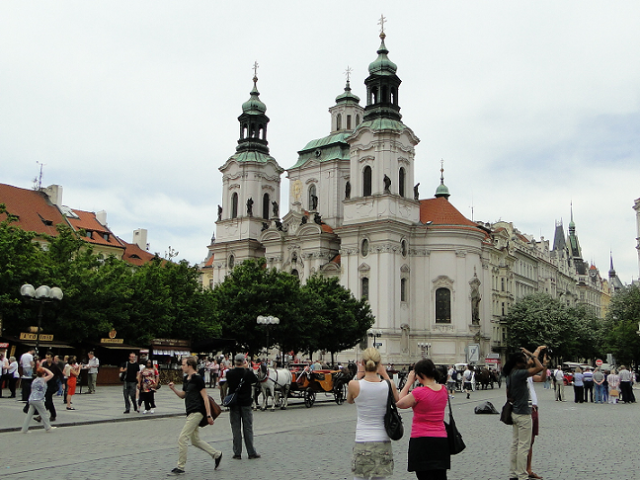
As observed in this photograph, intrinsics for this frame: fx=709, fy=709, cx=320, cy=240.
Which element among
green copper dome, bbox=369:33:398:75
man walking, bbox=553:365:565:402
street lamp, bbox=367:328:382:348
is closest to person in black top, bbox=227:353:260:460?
man walking, bbox=553:365:565:402

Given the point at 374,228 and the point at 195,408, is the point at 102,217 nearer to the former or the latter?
the point at 374,228

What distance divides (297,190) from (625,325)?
1411 inches

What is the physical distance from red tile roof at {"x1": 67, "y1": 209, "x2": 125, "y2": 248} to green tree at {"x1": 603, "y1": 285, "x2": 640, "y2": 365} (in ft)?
161

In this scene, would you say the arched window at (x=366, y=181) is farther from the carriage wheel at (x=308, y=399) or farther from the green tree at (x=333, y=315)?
the carriage wheel at (x=308, y=399)

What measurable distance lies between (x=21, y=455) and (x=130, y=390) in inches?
349

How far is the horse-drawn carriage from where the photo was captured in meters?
23.4

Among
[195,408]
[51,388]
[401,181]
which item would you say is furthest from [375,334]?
[195,408]

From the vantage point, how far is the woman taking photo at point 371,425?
23.7 ft

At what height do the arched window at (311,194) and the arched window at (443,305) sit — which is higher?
the arched window at (311,194)

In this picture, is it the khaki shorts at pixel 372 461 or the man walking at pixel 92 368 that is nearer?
the khaki shorts at pixel 372 461

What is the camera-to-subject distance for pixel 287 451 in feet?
43.6

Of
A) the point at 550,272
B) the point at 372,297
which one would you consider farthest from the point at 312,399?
the point at 550,272

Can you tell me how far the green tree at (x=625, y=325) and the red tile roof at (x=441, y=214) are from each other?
51.5ft

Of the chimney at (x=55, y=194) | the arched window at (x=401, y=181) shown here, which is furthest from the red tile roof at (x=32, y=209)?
the arched window at (x=401, y=181)
